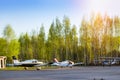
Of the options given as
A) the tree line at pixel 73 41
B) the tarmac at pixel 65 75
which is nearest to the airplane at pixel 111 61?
→ the tree line at pixel 73 41

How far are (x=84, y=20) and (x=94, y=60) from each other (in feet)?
39.6

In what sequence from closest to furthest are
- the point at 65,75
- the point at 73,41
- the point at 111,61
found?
1. the point at 65,75
2. the point at 111,61
3. the point at 73,41

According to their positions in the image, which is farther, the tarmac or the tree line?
the tree line

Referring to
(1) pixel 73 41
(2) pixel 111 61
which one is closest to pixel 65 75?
(2) pixel 111 61

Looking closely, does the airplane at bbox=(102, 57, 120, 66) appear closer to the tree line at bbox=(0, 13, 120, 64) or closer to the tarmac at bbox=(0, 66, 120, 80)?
the tree line at bbox=(0, 13, 120, 64)

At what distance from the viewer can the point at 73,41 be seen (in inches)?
4080

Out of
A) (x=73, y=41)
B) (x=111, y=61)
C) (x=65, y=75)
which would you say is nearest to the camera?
(x=65, y=75)

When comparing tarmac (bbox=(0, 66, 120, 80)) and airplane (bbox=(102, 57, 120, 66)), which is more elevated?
tarmac (bbox=(0, 66, 120, 80))

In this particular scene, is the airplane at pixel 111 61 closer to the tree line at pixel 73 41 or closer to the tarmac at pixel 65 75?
the tree line at pixel 73 41

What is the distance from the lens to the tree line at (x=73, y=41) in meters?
95.5

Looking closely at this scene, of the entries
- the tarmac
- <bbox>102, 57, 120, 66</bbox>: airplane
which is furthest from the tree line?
the tarmac

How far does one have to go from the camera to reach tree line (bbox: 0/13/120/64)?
95.5m

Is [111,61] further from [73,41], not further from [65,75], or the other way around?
[65,75]

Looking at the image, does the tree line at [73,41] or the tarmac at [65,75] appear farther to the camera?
the tree line at [73,41]
